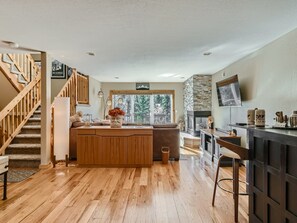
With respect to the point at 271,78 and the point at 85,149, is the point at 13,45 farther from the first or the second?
the point at 271,78

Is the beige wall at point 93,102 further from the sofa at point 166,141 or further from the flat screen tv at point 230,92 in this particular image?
the flat screen tv at point 230,92

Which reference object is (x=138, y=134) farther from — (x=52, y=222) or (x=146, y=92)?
(x=146, y=92)

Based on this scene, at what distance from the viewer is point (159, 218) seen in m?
2.45

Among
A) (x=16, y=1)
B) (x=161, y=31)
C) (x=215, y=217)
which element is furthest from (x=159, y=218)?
(x=16, y=1)

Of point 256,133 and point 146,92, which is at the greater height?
point 146,92

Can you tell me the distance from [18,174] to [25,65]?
3781mm

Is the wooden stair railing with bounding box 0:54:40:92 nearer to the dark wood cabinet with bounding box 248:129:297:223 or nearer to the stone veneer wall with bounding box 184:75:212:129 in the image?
the stone veneer wall with bounding box 184:75:212:129

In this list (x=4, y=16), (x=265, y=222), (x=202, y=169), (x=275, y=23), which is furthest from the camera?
(x=202, y=169)

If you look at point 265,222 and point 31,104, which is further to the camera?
point 31,104

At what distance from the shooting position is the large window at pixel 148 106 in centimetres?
1049

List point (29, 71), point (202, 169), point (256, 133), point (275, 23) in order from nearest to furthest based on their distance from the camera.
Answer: point (256, 133) < point (275, 23) < point (202, 169) < point (29, 71)

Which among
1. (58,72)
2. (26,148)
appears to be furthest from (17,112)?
(58,72)

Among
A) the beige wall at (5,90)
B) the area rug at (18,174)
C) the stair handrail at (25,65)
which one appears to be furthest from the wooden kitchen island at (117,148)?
the stair handrail at (25,65)

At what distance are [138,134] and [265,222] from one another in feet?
9.76
